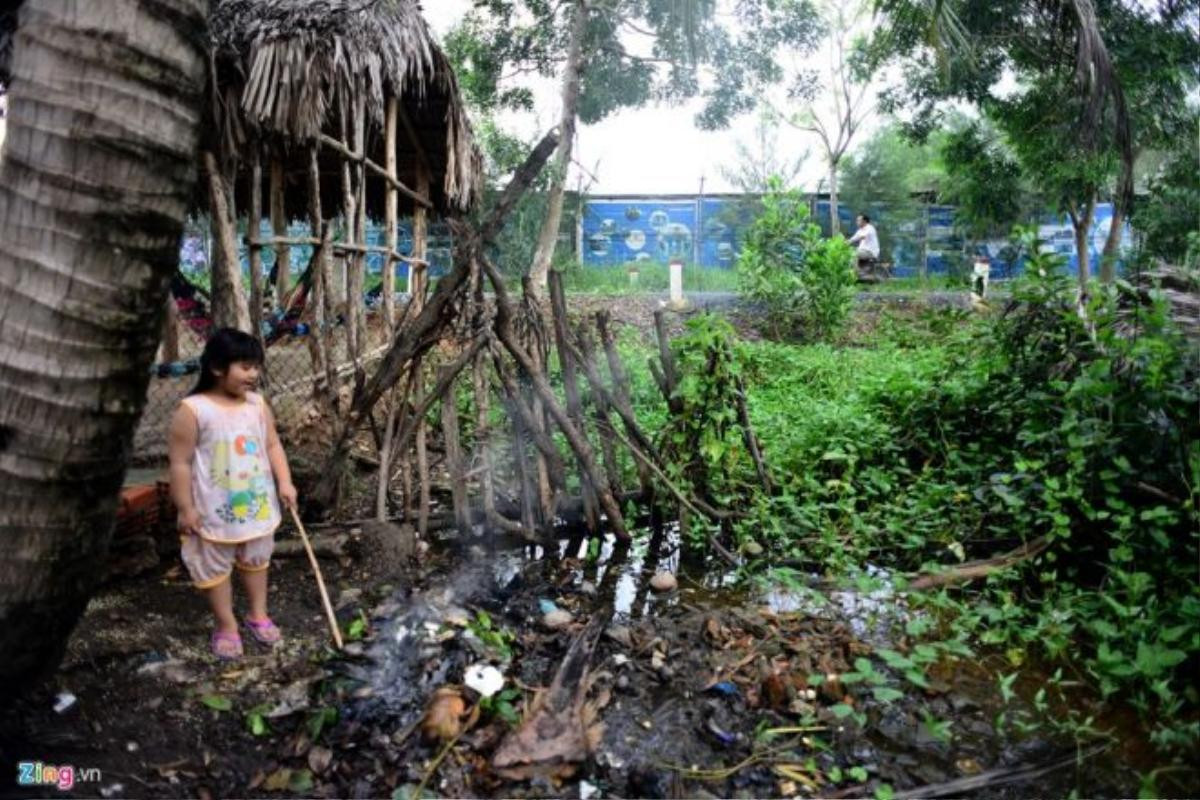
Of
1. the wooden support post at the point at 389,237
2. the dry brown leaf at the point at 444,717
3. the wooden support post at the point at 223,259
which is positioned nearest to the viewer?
the dry brown leaf at the point at 444,717

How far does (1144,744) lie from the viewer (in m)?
2.63

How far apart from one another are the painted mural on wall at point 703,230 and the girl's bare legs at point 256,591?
1670cm

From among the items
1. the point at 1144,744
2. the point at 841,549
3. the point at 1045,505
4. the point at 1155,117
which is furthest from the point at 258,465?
the point at 1155,117

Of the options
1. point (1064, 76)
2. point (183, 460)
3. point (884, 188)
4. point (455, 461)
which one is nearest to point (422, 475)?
point (455, 461)

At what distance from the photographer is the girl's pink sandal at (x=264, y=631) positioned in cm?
326

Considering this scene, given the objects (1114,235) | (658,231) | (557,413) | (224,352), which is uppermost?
(658,231)

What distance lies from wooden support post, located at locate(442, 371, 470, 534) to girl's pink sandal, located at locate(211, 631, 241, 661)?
1447mm

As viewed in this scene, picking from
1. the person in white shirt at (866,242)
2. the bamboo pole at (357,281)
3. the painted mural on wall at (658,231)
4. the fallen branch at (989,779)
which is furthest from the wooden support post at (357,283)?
the painted mural on wall at (658,231)

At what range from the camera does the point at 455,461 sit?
4.30 m

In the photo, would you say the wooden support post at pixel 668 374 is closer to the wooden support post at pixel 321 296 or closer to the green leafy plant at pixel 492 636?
the green leafy plant at pixel 492 636

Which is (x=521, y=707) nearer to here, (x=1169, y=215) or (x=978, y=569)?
(x=978, y=569)

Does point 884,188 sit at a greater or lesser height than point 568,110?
greater

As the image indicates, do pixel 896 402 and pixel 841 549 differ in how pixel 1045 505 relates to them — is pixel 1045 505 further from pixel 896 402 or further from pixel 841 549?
pixel 896 402

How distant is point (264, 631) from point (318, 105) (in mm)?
3500
